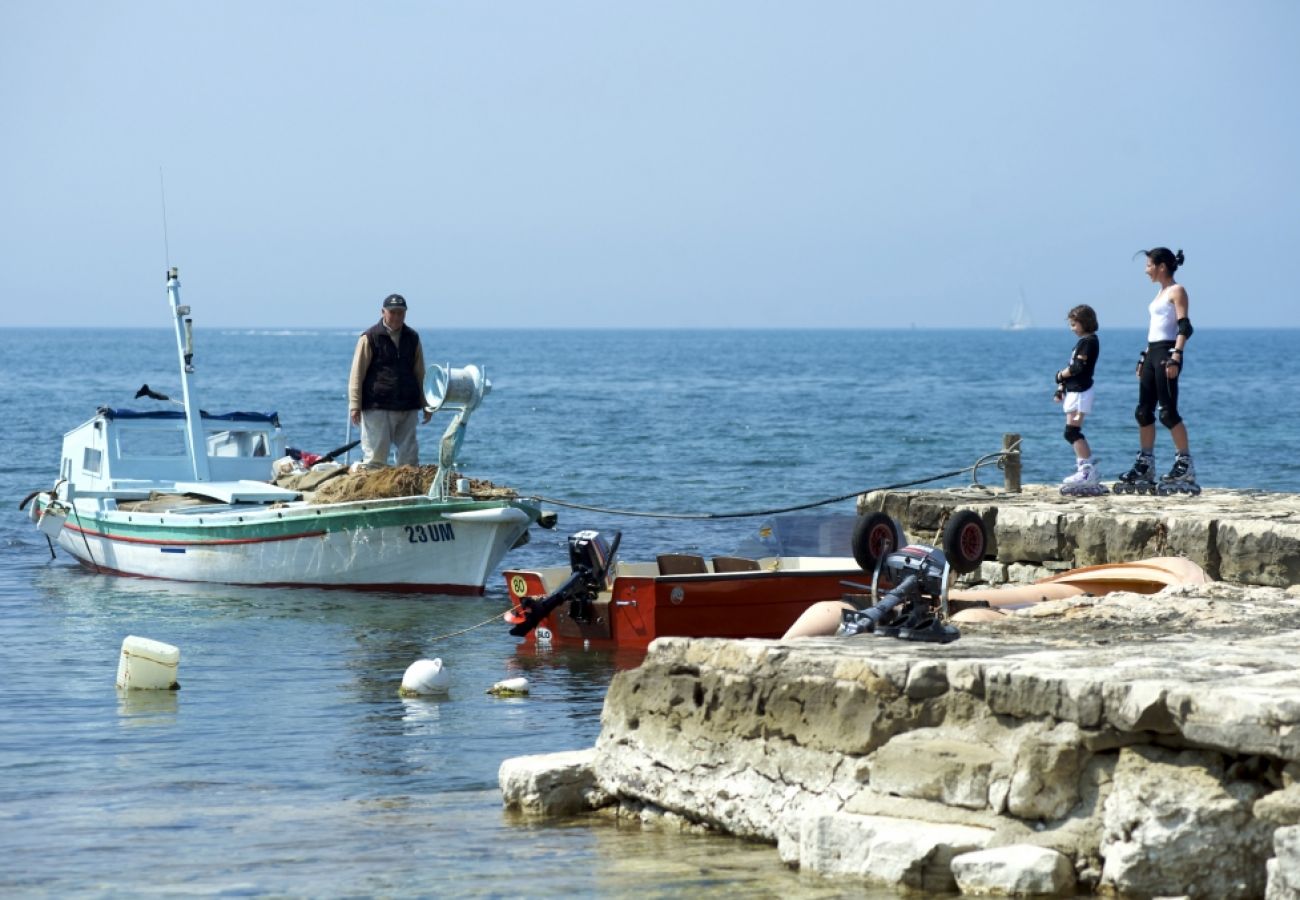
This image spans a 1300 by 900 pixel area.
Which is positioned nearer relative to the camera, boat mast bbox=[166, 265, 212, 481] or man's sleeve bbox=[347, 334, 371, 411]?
man's sleeve bbox=[347, 334, 371, 411]

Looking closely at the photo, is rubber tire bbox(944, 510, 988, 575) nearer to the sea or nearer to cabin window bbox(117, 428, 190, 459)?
the sea

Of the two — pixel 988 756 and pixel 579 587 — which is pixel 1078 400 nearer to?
pixel 579 587

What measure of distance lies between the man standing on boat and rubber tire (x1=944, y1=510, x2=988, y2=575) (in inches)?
313

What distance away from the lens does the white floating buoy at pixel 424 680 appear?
11914 millimetres

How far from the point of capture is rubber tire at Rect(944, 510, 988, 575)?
31.5ft

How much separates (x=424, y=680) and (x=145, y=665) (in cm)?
193

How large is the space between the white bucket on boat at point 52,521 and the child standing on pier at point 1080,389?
11.5 m

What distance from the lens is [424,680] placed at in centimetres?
1192

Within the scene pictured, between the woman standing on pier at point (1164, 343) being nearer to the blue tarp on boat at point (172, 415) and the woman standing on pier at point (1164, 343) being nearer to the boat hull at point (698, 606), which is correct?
the boat hull at point (698, 606)

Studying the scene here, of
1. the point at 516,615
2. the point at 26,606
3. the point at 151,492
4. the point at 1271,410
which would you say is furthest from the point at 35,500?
the point at 1271,410

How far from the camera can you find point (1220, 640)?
8.12 m

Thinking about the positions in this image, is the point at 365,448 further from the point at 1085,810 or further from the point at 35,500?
the point at 1085,810

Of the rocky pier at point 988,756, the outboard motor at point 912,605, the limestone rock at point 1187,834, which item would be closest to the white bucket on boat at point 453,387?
the outboard motor at point 912,605

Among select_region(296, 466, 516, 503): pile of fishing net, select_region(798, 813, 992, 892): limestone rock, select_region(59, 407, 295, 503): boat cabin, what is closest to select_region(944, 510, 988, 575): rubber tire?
select_region(798, 813, 992, 892): limestone rock
